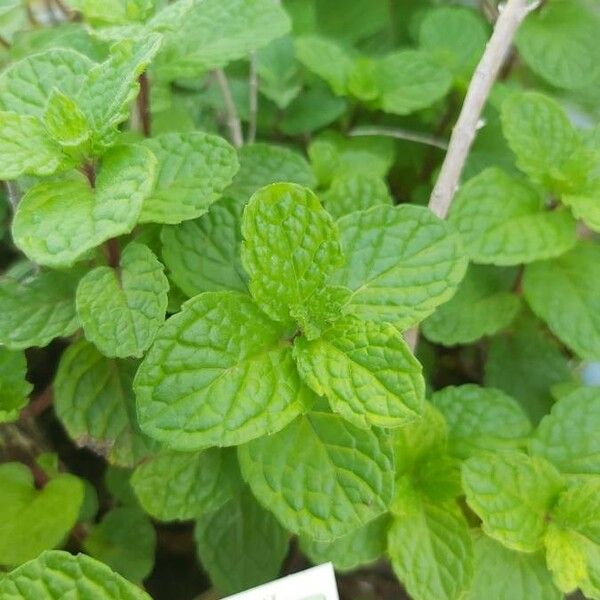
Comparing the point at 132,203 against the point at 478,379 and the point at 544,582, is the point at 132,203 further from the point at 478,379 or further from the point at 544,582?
the point at 478,379

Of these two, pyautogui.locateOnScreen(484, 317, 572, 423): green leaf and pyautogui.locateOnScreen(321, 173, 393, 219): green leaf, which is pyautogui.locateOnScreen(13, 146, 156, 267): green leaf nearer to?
pyautogui.locateOnScreen(321, 173, 393, 219): green leaf

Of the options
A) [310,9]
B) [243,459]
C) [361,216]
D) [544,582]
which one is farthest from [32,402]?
[310,9]

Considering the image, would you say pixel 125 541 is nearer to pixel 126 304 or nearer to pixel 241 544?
pixel 241 544

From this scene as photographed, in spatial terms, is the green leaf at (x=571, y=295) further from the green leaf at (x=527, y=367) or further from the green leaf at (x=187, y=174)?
the green leaf at (x=187, y=174)

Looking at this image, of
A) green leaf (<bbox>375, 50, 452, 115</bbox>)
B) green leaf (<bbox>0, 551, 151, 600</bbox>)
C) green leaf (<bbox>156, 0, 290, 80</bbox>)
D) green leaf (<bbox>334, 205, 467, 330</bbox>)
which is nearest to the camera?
green leaf (<bbox>0, 551, 151, 600</bbox>)

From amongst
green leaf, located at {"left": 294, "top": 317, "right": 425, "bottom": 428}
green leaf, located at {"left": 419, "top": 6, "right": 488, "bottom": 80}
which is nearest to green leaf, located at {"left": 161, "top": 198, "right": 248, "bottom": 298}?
green leaf, located at {"left": 294, "top": 317, "right": 425, "bottom": 428}

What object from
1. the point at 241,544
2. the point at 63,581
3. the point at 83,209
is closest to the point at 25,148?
the point at 83,209

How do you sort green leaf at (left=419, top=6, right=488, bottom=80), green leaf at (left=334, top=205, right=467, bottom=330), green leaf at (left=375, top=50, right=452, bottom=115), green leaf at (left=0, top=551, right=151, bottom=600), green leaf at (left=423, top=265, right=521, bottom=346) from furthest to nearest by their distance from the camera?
green leaf at (left=419, top=6, right=488, bottom=80) < green leaf at (left=375, top=50, right=452, bottom=115) < green leaf at (left=423, top=265, right=521, bottom=346) < green leaf at (left=334, top=205, right=467, bottom=330) < green leaf at (left=0, top=551, right=151, bottom=600)
